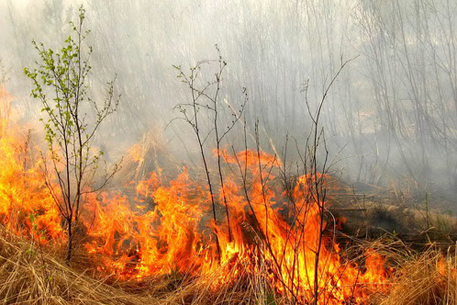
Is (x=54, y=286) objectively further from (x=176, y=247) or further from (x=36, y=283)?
(x=176, y=247)

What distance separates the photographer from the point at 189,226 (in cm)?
423

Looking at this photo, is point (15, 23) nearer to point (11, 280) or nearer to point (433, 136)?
point (11, 280)

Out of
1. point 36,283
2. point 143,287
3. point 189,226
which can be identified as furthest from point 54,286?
point 189,226

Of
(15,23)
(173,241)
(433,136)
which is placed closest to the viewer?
(173,241)

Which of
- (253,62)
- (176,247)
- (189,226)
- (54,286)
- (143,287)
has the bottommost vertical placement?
(143,287)

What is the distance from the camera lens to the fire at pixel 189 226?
136 inches

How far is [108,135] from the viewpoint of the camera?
7.59 metres

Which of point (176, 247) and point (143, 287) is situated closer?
point (143, 287)

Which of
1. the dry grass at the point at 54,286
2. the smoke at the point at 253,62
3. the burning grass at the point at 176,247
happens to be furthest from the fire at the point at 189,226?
the smoke at the point at 253,62

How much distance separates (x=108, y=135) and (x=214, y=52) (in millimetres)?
2815

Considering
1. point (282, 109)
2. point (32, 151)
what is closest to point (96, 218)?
point (32, 151)

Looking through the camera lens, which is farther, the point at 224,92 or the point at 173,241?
the point at 224,92

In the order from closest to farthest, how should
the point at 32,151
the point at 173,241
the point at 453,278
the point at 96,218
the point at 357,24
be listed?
the point at 453,278, the point at 173,241, the point at 96,218, the point at 357,24, the point at 32,151

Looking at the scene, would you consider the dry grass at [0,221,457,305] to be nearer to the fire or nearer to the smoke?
the fire
